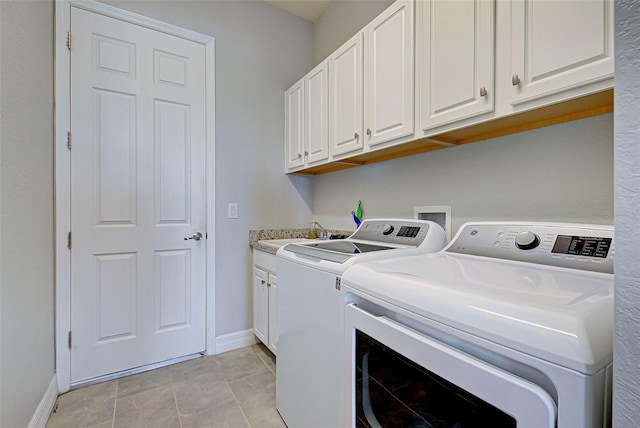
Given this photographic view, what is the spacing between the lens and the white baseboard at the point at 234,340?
7.41ft

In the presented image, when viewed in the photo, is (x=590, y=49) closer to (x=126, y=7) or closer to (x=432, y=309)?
(x=432, y=309)

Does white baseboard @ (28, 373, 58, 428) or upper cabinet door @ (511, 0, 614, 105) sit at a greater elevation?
upper cabinet door @ (511, 0, 614, 105)

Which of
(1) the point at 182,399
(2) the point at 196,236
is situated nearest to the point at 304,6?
(2) the point at 196,236

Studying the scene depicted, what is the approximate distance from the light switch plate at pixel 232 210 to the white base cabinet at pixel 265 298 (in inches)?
13.2

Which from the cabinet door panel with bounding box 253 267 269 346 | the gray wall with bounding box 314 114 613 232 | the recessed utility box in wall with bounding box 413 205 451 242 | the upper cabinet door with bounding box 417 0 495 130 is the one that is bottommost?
the cabinet door panel with bounding box 253 267 269 346

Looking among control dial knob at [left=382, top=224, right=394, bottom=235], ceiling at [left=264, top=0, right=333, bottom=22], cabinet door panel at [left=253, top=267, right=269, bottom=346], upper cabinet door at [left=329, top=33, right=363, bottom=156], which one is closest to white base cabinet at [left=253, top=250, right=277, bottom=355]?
cabinet door panel at [left=253, top=267, right=269, bottom=346]

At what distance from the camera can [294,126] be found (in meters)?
2.42

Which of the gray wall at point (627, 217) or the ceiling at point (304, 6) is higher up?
the ceiling at point (304, 6)

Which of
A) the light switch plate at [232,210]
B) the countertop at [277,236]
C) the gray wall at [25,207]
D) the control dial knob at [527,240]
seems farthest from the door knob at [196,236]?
the control dial knob at [527,240]

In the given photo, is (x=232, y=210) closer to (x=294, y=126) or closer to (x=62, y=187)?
(x=294, y=126)

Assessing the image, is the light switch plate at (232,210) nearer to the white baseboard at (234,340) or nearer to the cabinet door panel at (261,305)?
the cabinet door panel at (261,305)

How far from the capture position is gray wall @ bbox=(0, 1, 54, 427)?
1157 mm

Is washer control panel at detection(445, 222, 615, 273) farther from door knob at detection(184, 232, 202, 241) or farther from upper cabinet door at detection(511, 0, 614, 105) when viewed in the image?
door knob at detection(184, 232, 202, 241)

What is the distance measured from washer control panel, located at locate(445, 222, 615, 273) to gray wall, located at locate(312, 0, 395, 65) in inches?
64.8
